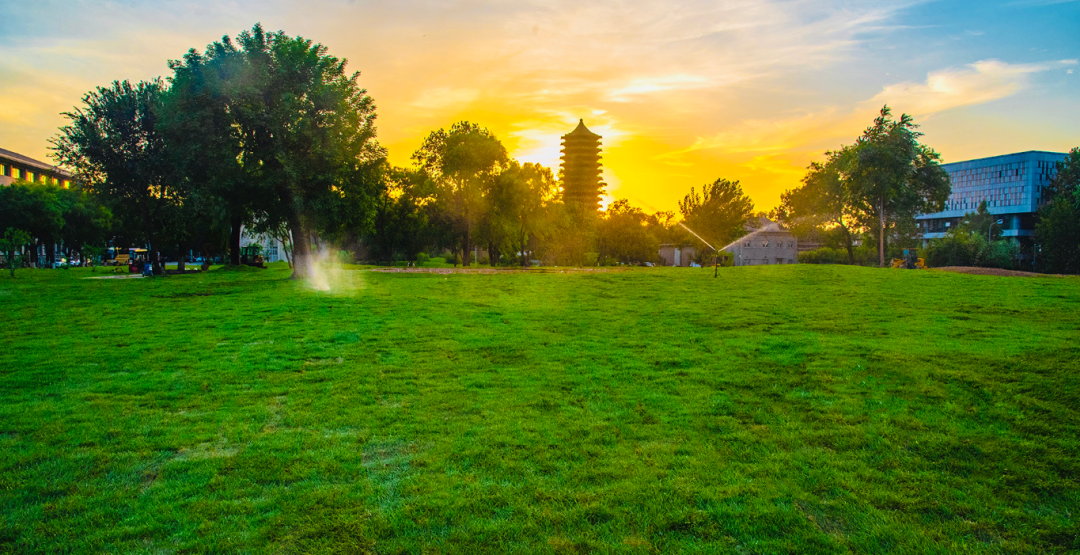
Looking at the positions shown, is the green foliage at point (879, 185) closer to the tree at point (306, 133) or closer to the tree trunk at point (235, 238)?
the tree at point (306, 133)

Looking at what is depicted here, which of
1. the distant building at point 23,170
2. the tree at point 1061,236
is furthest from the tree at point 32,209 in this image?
the tree at point 1061,236

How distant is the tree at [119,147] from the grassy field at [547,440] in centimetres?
3240

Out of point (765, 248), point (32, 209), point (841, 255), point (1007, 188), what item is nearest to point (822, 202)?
point (841, 255)

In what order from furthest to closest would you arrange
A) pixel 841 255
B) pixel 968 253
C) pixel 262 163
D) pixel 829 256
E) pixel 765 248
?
pixel 765 248
pixel 829 256
pixel 841 255
pixel 968 253
pixel 262 163

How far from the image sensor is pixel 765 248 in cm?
9462

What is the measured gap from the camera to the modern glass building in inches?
4257

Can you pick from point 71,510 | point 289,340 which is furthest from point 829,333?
point 71,510

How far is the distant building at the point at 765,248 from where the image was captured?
92125 millimetres

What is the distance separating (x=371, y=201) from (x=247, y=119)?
7.85 m

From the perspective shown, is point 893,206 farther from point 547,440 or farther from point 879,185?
point 547,440

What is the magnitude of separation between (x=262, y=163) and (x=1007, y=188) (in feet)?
450

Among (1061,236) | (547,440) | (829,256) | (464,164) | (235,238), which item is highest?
(464,164)

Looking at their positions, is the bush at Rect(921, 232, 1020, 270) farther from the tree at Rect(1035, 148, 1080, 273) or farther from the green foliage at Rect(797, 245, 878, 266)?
the green foliage at Rect(797, 245, 878, 266)

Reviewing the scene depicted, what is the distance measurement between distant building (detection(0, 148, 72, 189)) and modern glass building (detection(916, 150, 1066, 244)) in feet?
483
